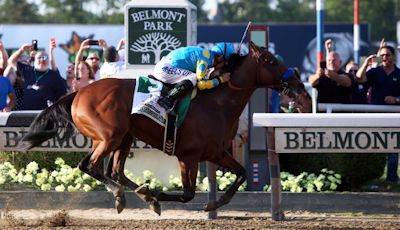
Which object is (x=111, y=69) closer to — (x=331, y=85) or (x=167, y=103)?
(x=331, y=85)

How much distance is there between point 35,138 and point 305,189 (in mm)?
3388

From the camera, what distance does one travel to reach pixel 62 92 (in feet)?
41.8

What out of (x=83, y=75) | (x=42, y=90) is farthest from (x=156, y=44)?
(x=42, y=90)

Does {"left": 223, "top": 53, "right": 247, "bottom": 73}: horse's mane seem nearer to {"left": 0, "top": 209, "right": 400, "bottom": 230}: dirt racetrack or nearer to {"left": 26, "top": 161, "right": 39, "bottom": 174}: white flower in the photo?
{"left": 0, "top": 209, "right": 400, "bottom": 230}: dirt racetrack

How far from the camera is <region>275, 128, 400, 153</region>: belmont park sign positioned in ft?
32.6

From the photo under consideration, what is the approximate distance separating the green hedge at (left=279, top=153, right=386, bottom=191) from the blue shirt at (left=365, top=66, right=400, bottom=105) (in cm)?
103

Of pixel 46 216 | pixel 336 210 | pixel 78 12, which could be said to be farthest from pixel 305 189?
pixel 78 12

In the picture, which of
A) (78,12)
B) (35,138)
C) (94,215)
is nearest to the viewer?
(35,138)

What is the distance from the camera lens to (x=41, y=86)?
41.4 ft

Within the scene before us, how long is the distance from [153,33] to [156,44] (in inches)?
5.6

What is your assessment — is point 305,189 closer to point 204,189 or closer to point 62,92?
point 204,189

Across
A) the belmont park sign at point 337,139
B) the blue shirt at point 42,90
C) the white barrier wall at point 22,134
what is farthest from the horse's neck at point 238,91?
the blue shirt at point 42,90

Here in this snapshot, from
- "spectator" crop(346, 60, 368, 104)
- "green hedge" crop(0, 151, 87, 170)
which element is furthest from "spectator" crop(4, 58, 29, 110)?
"spectator" crop(346, 60, 368, 104)

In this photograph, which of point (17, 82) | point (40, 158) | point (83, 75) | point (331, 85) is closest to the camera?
point (40, 158)
